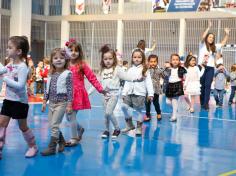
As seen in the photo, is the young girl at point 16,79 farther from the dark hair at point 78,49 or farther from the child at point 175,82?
the child at point 175,82

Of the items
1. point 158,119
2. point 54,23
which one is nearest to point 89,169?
point 158,119

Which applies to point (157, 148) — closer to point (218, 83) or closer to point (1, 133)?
point (1, 133)

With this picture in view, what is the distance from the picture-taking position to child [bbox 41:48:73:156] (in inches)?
202

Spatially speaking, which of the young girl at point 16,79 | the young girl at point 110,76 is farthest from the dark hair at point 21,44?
the young girl at point 110,76

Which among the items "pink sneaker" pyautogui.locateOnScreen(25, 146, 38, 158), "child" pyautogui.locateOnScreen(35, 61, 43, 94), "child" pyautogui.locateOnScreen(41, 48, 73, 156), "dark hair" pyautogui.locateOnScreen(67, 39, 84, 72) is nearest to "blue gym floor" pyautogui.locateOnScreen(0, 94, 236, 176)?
"pink sneaker" pyautogui.locateOnScreen(25, 146, 38, 158)

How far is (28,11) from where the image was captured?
26.5 m

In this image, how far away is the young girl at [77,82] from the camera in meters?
5.68

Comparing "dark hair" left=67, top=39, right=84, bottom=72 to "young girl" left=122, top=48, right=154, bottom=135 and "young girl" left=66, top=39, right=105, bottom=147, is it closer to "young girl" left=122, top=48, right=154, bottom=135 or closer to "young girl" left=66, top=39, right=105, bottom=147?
"young girl" left=66, top=39, right=105, bottom=147

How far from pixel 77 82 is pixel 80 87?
78mm

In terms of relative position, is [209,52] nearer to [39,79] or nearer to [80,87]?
[80,87]

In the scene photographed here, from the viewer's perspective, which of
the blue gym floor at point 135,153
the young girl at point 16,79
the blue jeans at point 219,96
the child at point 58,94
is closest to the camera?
the blue gym floor at point 135,153

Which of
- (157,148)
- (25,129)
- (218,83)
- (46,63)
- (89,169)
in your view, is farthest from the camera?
(46,63)

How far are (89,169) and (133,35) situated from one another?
2209cm

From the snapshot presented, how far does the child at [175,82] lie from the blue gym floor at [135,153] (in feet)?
2.71
